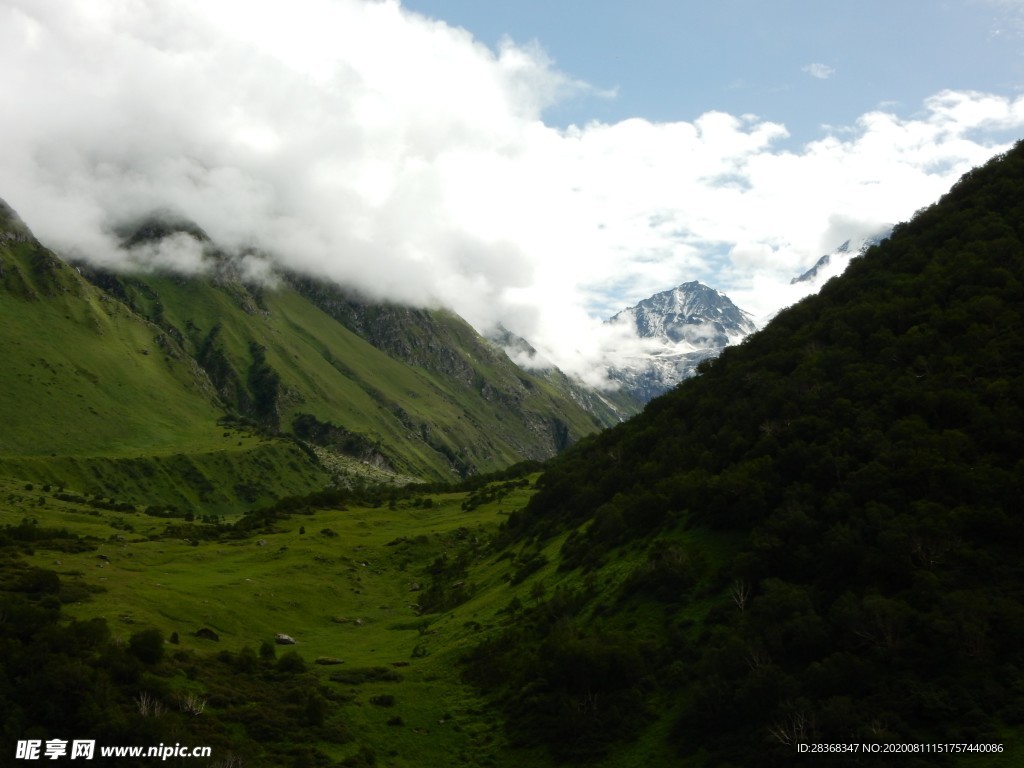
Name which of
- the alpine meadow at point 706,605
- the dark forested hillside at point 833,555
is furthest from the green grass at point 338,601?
the dark forested hillside at point 833,555

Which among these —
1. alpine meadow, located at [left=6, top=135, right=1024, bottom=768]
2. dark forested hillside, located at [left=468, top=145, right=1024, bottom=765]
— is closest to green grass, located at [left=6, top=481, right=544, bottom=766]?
alpine meadow, located at [left=6, top=135, right=1024, bottom=768]

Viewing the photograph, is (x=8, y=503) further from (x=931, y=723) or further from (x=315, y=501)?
(x=931, y=723)

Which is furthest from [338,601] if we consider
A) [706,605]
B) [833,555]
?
[833,555]

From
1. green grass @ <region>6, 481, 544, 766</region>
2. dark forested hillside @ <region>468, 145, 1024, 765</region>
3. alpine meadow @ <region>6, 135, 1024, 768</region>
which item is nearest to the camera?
dark forested hillside @ <region>468, 145, 1024, 765</region>

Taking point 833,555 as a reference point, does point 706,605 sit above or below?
below

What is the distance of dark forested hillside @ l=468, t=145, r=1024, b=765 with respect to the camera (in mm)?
34250

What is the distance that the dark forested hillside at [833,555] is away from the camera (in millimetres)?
34250

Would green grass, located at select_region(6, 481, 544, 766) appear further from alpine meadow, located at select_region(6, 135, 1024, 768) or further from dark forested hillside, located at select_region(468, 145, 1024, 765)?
dark forested hillside, located at select_region(468, 145, 1024, 765)

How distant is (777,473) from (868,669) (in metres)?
23.5

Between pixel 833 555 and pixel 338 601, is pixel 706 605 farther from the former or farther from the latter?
pixel 338 601

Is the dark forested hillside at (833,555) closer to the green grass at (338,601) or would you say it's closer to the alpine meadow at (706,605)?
the alpine meadow at (706,605)

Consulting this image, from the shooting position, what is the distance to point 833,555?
4375 cm

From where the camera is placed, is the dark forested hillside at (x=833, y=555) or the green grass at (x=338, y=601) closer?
the dark forested hillside at (x=833, y=555)

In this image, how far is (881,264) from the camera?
9250 centimetres
